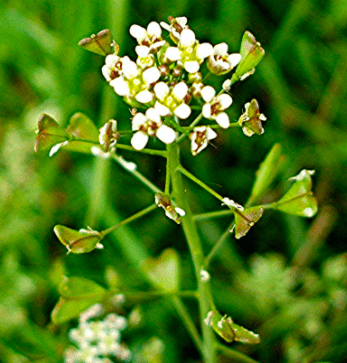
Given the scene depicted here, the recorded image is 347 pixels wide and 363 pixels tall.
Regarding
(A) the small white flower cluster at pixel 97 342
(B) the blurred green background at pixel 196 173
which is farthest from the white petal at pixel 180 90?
(B) the blurred green background at pixel 196 173

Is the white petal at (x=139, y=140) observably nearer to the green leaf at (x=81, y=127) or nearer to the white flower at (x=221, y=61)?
the white flower at (x=221, y=61)

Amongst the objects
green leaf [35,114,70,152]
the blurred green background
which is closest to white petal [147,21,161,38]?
green leaf [35,114,70,152]

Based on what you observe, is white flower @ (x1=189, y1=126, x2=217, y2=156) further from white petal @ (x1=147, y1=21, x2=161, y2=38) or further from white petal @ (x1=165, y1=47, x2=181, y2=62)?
white petal @ (x1=147, y1=21, x2=161, y2=38)

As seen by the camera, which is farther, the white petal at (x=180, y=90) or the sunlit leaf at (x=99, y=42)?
the sunlit leaf at (x=99, y=42)

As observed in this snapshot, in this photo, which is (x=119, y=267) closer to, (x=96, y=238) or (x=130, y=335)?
(x=130, y=335)

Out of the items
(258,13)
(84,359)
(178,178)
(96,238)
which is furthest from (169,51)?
(258,13)

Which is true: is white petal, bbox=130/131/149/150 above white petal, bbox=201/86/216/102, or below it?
below

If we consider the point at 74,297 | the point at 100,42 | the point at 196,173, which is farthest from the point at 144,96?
the point at 196,173
